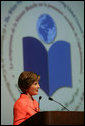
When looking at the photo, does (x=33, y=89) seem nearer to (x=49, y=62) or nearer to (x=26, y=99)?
(x=26, y=99)

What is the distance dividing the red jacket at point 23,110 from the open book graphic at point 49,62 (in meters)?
1.25

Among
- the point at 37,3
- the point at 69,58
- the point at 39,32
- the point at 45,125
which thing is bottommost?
the point at 45,125

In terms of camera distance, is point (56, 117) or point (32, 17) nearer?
point (56, 117)

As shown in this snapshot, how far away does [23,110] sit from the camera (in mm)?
2596

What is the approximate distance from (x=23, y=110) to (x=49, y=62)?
1672mm

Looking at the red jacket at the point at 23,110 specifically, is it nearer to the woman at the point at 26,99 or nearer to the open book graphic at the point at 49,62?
the woman at the point at 26,99

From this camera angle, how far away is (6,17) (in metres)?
3.80

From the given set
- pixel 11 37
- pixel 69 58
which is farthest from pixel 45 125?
pixel 69 58

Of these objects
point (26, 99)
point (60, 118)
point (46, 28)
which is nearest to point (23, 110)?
point (26, 99)

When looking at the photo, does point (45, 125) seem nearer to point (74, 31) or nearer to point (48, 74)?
point (48, 74)

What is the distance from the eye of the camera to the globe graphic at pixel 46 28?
164 inches

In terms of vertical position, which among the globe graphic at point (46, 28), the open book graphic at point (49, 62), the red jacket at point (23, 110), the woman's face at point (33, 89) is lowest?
the red jacket at point (23, 110)

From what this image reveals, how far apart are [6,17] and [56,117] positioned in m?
2.09

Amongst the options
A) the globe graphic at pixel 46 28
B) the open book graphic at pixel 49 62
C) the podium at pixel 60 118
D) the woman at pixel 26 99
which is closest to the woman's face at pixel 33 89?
the woman at pixel 26 99
